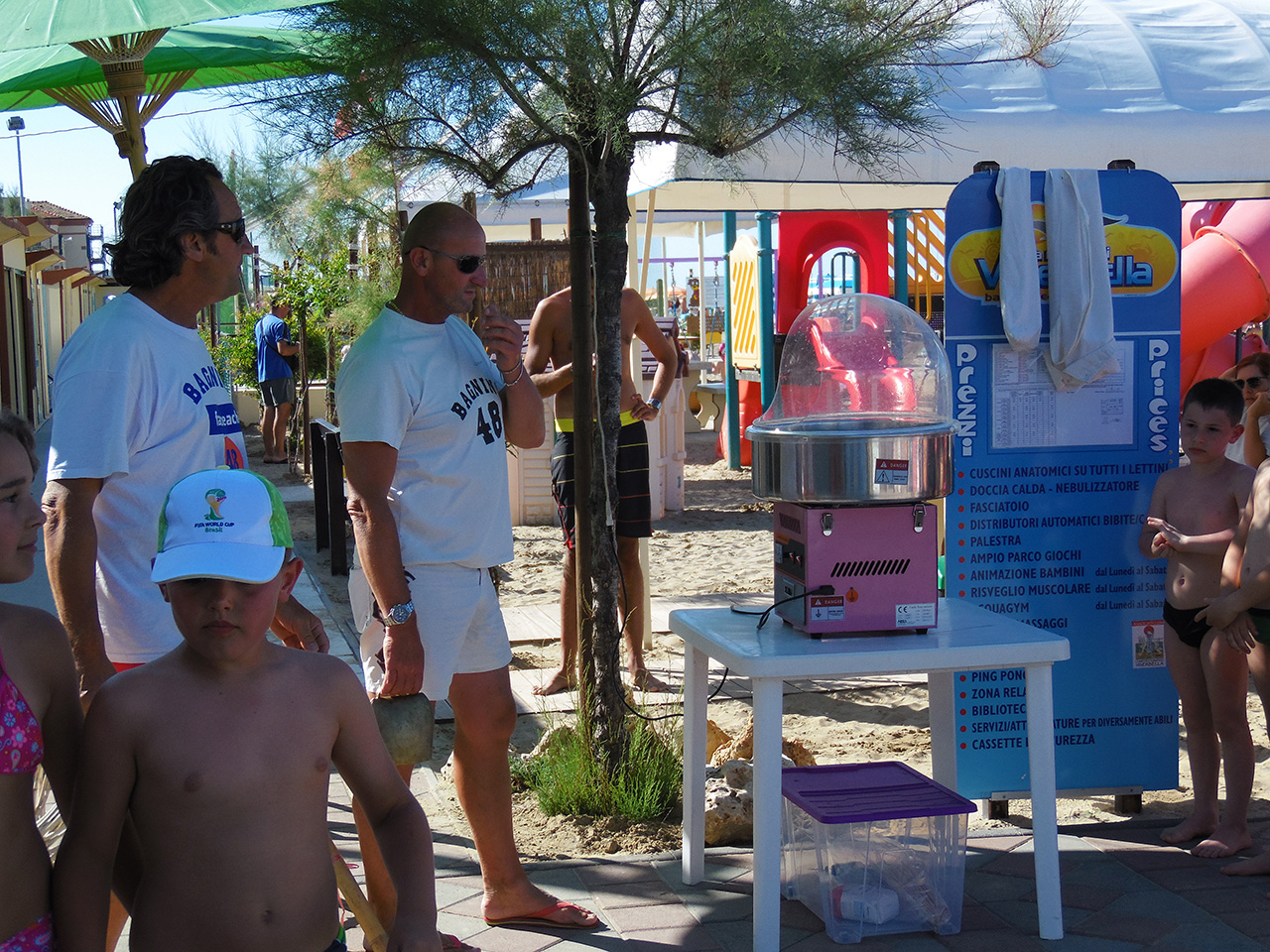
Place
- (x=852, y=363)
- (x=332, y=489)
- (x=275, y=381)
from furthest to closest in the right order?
(x=275, y=381)
(x=332, y=489)
(x=852, y=363)

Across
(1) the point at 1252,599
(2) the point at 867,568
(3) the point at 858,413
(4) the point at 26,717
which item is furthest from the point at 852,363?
(4) the point at 26,717

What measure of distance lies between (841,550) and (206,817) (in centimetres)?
201

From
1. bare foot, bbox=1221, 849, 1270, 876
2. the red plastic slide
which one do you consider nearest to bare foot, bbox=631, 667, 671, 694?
bare foot, bbox=1221, 849, 1270, 876

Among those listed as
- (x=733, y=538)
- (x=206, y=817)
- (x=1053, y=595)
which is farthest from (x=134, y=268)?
(x=733, y=538)

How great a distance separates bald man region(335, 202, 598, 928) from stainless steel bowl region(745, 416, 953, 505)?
0.81m

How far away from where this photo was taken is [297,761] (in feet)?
6.57

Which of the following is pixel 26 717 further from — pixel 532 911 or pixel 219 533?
pixel 532 911

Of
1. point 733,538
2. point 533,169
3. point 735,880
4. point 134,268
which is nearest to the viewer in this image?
point 134,268

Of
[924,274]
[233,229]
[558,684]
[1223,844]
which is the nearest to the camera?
[233,229]

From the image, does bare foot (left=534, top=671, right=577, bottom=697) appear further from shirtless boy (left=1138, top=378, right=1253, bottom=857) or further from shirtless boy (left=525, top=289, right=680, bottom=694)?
shirtless boy (left=1138, top=378, right=1253, bottom=857)

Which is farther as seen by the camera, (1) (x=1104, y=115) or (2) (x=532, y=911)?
(1) (x=1104, y=115)

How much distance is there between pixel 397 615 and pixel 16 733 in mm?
1382

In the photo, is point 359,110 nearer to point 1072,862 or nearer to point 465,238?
point 465,238

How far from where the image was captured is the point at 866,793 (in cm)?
361
